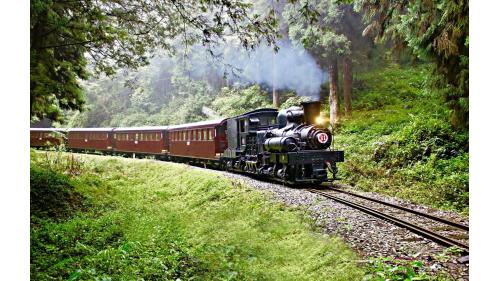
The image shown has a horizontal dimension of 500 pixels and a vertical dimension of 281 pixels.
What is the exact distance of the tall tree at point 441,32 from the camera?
4.99 m

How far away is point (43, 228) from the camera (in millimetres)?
5453

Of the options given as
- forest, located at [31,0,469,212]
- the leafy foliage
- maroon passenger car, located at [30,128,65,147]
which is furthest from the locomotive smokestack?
maroon passenger car, located at [30,128,65,147]

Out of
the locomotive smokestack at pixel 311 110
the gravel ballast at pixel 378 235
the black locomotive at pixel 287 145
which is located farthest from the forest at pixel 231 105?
the locomotive smokestack at pixel 311 110

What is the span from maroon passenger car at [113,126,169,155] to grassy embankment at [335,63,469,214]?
829 cm

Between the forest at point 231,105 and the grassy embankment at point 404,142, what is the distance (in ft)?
0.14

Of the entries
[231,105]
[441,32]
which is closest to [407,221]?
[441,32]

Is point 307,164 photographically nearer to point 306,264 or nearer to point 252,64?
point 252,64

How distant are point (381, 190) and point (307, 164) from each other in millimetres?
1792

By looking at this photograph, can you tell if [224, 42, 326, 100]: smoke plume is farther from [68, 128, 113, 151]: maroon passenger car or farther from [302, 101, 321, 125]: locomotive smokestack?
[68, 128, 113, 151]: maroon passenger car

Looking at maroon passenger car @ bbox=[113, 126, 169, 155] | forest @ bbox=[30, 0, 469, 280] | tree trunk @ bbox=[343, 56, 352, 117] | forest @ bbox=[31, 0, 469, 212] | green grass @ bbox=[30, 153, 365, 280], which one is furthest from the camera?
maroon passenger car @ bbox=[113, 126, 169, 155]

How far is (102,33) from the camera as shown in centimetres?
505

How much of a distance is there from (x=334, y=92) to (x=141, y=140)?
10.6 meters

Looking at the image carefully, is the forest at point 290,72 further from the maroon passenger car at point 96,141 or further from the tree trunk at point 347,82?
the maroon passenger car at point 96,141

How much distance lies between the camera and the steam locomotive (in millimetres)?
9023
